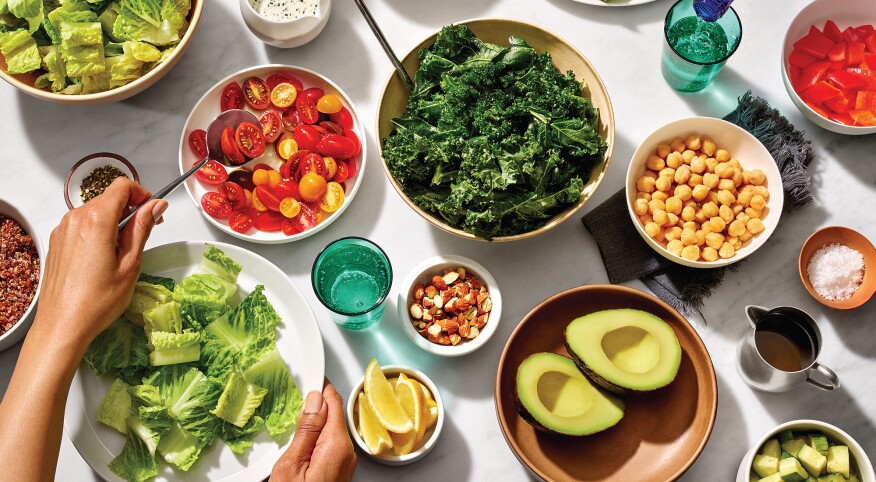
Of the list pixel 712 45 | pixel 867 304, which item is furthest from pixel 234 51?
pixel 867 304

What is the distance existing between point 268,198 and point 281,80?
361mm

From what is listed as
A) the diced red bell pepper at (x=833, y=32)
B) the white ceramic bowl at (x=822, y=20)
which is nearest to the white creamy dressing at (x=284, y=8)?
the white ceramic bowl at (x=822, y=20)

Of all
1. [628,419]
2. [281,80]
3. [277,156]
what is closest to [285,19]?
[281,80]

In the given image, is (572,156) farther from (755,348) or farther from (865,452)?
(865,452)

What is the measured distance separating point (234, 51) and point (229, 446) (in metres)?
1.14

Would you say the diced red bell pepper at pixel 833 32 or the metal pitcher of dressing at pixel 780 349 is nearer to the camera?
the metal pitcher of dressing at pixel 780 349

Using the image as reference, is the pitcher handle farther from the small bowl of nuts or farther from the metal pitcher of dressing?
the small bowl of nuts

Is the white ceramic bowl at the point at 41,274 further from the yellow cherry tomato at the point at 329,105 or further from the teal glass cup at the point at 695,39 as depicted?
the teal glass cup at the point at 695,39

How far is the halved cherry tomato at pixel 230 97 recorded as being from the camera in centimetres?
223

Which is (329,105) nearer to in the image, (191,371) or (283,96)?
(283,96)

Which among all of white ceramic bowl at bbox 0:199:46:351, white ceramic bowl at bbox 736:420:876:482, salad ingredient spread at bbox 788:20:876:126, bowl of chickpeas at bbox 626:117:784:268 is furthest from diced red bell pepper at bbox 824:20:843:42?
white ceramic bowl at bbox 0:199:46:351

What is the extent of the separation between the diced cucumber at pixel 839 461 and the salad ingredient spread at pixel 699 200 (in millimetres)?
550

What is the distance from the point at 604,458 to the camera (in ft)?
6.63

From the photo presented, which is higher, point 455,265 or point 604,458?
point 455,265
